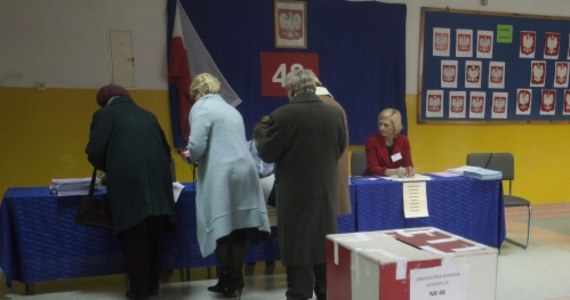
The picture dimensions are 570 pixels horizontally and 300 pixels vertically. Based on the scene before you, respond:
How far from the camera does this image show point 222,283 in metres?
2.75

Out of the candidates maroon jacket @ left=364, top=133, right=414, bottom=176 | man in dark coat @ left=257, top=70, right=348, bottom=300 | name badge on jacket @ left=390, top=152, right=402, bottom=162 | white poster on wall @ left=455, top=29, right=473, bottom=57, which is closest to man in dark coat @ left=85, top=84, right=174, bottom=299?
man in dark coat @ left=257, top=70, right=348, bottom=300

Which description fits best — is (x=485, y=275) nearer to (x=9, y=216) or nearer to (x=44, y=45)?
(x=9, y=216)

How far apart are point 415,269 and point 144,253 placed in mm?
1746

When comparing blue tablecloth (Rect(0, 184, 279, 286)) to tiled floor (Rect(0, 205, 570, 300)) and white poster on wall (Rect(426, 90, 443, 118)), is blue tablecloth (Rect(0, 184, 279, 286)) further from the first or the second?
white poster on wall (Rect(426, 90, 443, 118))

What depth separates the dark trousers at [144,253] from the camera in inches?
101

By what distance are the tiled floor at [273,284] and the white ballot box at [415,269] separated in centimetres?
148

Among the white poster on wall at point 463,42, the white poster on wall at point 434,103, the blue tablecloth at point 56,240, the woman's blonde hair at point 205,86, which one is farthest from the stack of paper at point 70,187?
the white poster on wall at point 463,42

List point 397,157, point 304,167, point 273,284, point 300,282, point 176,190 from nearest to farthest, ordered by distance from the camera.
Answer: point 304,167, point 300,282, point 176,190, point 273,284, point 397,157

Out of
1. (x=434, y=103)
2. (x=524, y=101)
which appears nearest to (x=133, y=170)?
(x=434, y=103)

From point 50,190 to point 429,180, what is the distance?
2.38 m

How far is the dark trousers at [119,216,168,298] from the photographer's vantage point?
8.41ft

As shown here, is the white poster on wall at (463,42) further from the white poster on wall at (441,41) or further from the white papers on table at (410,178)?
the white papers on table at (410,178)

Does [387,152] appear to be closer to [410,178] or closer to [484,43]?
[410,178]

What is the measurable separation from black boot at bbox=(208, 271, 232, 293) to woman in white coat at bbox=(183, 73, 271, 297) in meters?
0.23
